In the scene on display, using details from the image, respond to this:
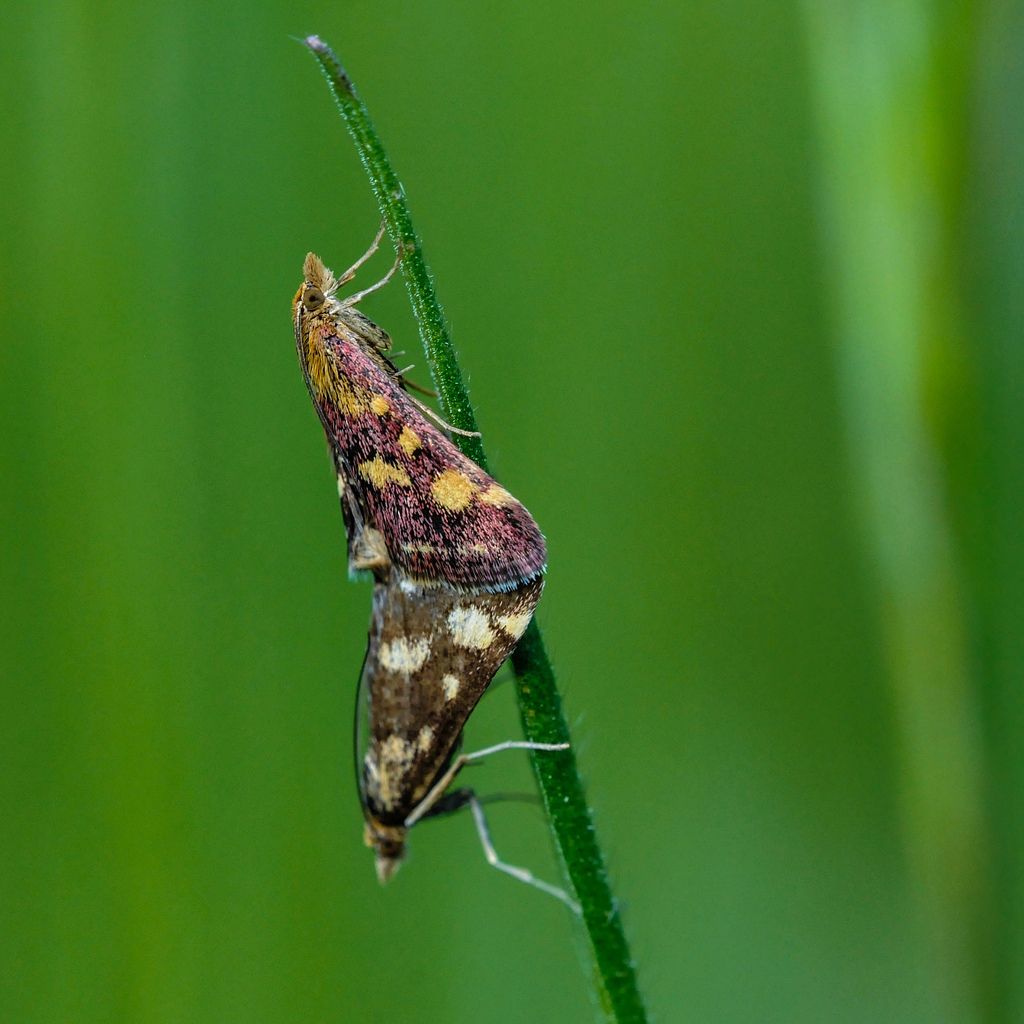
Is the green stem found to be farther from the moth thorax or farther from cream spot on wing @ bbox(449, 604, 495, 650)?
the moth thorax

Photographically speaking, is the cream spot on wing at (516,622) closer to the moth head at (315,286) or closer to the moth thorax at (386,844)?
the moth thorax at (386,844)

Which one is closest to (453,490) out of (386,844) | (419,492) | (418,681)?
(419,492)

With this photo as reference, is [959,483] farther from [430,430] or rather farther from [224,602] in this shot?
[224,602]

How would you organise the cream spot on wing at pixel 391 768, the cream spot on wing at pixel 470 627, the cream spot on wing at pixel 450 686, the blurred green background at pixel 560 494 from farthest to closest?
the cream spot on wing at pixel 391 768
the cream spot on wing at pixel 450 686
the cream spot on wing at pixel 470 627
the blurred green background at pixel 560 494

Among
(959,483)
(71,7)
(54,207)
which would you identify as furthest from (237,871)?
(71,7)

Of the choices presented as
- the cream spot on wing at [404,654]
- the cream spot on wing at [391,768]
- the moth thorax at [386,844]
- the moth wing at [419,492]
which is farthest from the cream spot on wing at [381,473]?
the moth thorax at [386,844]

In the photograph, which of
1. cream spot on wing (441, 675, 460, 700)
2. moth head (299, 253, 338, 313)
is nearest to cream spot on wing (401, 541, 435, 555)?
cream spot on wing (441, 675, 460, 700)
